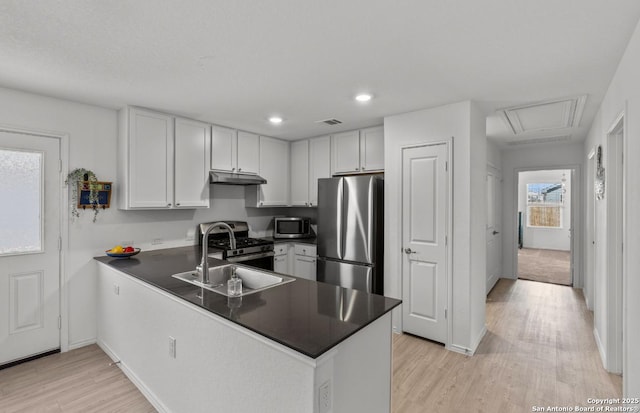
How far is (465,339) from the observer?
119 inches

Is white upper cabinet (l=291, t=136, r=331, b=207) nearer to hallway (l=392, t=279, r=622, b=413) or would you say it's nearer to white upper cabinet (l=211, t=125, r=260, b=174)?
white upper cabinet (l=211, t=125, r=260, b=174)

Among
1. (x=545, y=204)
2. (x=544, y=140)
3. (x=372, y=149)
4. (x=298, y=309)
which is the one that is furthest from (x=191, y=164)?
(x=545, y=204)

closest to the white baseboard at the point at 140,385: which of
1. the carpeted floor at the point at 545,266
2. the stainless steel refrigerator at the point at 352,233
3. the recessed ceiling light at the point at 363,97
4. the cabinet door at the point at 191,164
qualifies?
the cabinet door at the point at 191,164

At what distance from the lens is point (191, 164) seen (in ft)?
12.1

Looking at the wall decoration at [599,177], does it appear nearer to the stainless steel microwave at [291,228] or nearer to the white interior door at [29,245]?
the stainless steel microwave at [291,228]

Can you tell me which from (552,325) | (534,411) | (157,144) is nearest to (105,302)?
(157,144)

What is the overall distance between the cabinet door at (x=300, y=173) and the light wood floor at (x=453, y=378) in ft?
7.99

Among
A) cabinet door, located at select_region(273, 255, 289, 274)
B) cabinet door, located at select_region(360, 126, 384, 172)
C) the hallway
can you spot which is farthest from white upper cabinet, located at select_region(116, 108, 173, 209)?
the hallway

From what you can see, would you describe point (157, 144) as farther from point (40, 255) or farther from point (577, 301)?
point (577, 301)

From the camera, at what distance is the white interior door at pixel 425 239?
10.4ft

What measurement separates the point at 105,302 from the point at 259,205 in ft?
7.12

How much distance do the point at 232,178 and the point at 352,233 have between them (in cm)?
166

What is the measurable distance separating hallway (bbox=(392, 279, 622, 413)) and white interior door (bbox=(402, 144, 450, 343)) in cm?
25

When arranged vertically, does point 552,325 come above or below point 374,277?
A: below
